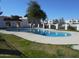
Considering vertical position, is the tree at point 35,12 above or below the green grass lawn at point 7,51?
above

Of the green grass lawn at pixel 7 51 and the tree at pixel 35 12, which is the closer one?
the green grass lawn at pixel 7 51

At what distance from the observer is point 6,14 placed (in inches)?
360

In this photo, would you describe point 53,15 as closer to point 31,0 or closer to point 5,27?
point 31,0

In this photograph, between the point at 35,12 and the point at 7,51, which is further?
the point at 35,12

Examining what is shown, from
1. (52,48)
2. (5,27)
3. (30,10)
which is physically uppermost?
(30,10)

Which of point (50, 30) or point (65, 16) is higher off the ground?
point (65, 16)

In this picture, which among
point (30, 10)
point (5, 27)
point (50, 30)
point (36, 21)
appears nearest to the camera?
point (30, 10)

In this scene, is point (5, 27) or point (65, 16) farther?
point (5, 27)

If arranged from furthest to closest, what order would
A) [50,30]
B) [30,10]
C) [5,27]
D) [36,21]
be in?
[50,30] < [5,27] < [36,21] < [30,10]

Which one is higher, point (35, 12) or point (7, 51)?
point (35, 12)

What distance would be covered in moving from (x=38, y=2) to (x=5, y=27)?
479 cm

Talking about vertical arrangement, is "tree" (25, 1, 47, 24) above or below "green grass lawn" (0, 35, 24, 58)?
above

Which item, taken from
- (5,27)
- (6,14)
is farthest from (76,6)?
(5,27)

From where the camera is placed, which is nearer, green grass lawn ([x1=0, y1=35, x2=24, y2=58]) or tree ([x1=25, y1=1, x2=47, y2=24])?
green grass lawn ([x1=0, y1=35, x2=24, y2=58])
